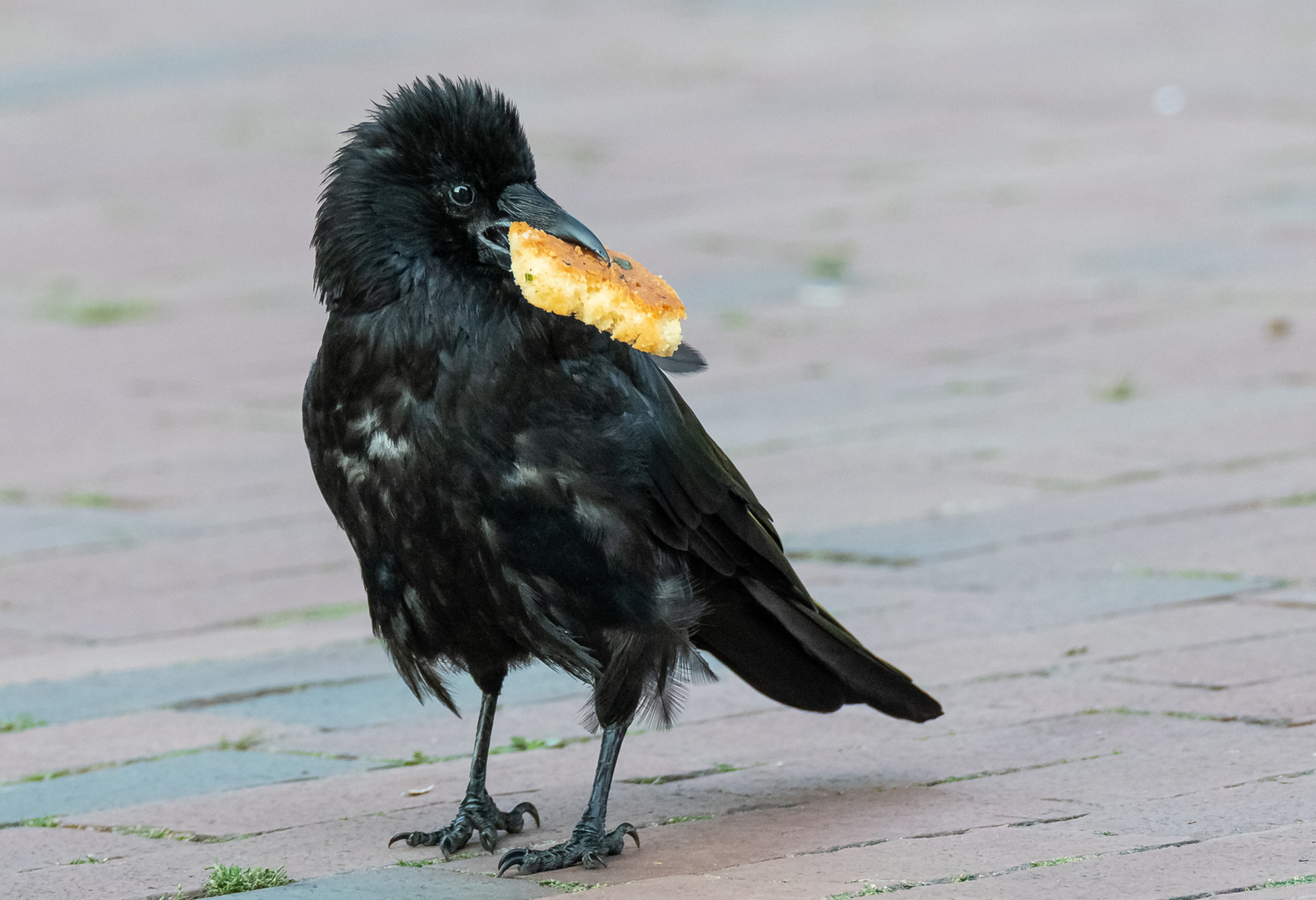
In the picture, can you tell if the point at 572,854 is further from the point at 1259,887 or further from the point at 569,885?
the point at 1259,887

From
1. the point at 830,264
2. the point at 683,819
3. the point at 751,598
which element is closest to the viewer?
the point at 683,819

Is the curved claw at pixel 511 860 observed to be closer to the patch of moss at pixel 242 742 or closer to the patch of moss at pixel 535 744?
the patch of moss at pixel 535 744

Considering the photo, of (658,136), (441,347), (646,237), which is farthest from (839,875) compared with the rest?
(658,136)

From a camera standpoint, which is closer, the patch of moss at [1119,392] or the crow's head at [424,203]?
the crow's head at [424,203]

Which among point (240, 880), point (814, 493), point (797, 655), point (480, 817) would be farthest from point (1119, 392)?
point (240, 880)

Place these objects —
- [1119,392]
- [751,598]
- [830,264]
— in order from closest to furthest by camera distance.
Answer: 1. [751,598]
2. [1119,392]
3. [830,264]

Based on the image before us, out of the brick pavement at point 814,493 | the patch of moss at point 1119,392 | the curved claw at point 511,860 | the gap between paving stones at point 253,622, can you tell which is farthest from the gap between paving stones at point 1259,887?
the patch of moss at point 1119,392

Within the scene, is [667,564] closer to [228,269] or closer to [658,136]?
[228,269]
